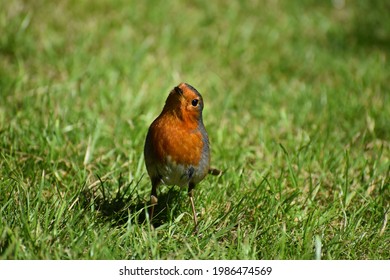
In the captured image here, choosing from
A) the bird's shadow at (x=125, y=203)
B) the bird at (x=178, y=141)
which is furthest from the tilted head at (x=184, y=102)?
the bird's shadow at (x=125, y=203)

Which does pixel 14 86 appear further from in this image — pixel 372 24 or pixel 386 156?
pixel 372 24

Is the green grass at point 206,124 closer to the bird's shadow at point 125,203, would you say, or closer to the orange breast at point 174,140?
the bird's shadow at point 125,203

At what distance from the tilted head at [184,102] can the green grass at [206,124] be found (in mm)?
585

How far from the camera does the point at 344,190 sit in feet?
11.9

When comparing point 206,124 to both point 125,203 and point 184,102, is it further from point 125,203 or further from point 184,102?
point 184,102

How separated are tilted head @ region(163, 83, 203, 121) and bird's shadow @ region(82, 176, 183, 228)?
0.54 meters

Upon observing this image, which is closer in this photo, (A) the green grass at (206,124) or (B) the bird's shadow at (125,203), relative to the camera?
(A) the green grass at (206,124)

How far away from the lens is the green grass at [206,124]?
300cm

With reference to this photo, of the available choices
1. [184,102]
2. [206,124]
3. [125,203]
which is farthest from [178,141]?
[206,124]

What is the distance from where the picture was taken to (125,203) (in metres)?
3.33

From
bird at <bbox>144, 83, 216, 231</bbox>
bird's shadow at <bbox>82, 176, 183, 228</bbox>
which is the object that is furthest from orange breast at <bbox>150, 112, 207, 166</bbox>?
bird's shadow at <bbox>82, 176, 183, 228</bbox>

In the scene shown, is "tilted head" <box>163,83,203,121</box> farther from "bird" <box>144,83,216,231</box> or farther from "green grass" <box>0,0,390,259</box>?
"green grass" <box>0,0,390,259</box>

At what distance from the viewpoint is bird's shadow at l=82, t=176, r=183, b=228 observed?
3.15 metres

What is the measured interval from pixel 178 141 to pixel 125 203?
616 millimetres
